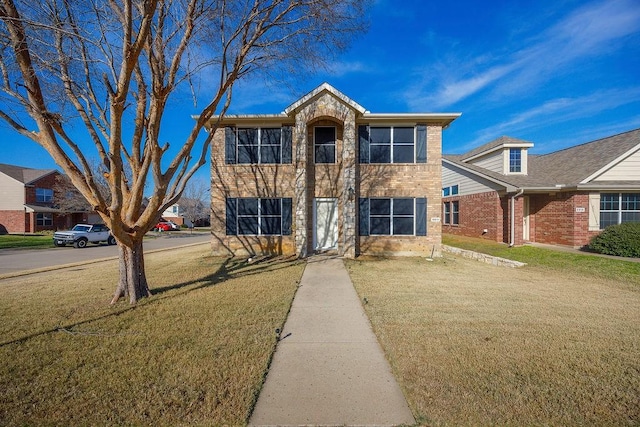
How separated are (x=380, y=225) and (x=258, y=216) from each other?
556 centimetres

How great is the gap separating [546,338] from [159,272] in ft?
34.0

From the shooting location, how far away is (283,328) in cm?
484

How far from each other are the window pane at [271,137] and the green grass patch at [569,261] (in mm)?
11061

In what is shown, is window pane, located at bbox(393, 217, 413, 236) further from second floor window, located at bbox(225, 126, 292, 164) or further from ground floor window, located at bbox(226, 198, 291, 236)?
second floor window, located at bbox(225, 126, 292, 164)

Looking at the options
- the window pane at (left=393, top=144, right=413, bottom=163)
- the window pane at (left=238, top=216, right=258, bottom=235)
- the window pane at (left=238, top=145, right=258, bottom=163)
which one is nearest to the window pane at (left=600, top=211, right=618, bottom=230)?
the window pane at (left=393, top=144, right=413, bottom=163)

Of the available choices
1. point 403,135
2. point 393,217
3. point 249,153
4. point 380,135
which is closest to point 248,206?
point 249,153

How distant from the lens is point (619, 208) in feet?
45.9

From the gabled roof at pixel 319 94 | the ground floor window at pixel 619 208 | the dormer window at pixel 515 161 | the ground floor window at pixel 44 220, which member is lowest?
the ground floor window at pixel 44 220

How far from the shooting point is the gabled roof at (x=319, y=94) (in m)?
12.0

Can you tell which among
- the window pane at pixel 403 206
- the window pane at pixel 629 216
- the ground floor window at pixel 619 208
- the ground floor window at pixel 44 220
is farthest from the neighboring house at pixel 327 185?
the ground floor window at pixel 44 220

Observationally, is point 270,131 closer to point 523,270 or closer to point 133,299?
point 133,299

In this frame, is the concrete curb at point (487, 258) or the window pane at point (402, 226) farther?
the window pane at point (402, 226)

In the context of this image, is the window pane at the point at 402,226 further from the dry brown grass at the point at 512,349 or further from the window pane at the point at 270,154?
the window pane at the point at 270,154

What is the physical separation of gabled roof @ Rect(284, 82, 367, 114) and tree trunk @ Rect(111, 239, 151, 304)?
26.8ft
